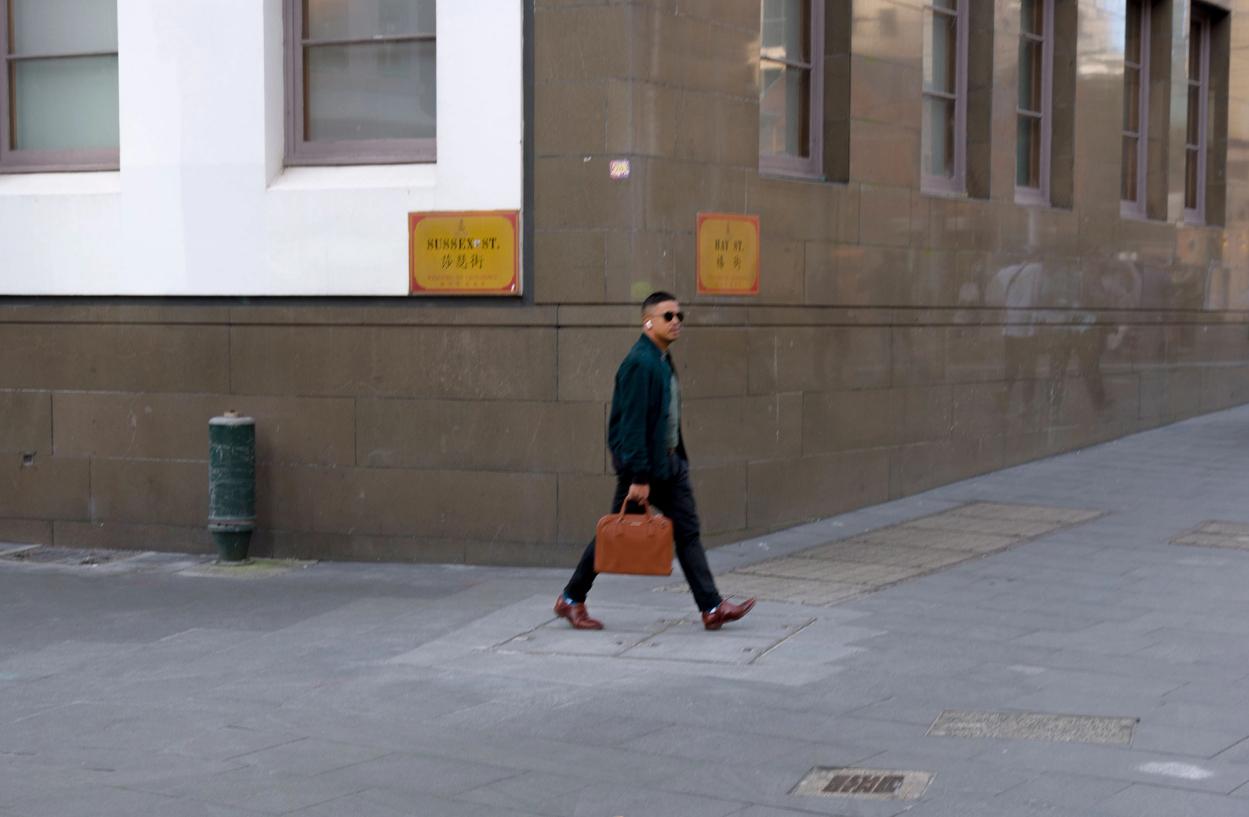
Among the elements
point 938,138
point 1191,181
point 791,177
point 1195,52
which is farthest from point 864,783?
point 1195,52

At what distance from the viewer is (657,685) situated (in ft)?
25.9

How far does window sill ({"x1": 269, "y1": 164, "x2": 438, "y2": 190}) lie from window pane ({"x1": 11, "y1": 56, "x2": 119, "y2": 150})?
5.44 ft

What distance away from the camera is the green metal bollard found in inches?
453

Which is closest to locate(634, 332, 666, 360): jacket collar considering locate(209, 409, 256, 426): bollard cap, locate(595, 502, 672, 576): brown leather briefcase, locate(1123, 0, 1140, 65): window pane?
locate(595, 502, 672, 576): brown leather briefcase

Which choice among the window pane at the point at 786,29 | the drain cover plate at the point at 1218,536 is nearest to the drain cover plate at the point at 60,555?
the window pane at the point at 786,29

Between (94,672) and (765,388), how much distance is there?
535 centimetres

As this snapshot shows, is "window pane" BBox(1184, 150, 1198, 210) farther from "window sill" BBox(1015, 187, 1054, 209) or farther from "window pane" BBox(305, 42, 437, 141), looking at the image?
"window pane" BBox(305, 42, 437, 141)

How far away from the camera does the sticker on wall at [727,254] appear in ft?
37.8

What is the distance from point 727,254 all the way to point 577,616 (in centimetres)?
350

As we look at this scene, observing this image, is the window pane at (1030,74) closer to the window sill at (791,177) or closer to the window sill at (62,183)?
the window sill at (791,177)

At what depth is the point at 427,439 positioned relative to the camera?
37.8ft

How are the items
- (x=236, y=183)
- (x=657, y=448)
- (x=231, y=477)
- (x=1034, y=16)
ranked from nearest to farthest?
(x=657, y=448), (x=231, y=477), (x=236, y=183), (x=1034, y=16)

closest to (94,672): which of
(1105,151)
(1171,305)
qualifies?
(1105,151)

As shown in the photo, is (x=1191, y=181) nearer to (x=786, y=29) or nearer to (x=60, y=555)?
(x=786, y=29)
